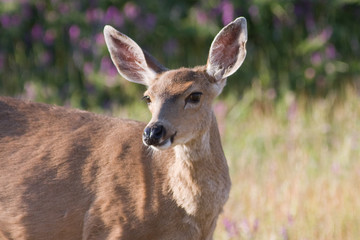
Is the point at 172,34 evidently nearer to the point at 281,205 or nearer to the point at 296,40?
the point at 296,40

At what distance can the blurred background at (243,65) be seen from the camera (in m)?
8.76

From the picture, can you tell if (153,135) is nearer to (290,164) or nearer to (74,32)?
(290,164)

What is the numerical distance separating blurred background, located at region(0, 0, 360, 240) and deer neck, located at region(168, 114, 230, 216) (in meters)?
2.88

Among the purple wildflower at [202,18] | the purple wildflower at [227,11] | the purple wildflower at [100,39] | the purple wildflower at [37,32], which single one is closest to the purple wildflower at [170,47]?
the purple wildflower at [202,18]

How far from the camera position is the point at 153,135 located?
470cm

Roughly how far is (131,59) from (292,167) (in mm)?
2699

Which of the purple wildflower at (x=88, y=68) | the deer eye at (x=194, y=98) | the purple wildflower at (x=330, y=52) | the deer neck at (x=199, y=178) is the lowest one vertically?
the purple wildflower at (x=330, y=52)

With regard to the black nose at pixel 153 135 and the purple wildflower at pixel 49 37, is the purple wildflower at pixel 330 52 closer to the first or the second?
the purple wildflower at pixel 49 37

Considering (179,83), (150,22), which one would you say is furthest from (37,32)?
(179,83)

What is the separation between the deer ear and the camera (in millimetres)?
5348

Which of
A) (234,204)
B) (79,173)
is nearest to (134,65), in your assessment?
(79,173)

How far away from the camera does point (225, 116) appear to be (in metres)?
9.34

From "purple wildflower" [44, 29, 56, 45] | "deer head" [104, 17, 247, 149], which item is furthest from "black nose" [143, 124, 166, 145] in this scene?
"purple wildflower" [44, 29, 56, 45]

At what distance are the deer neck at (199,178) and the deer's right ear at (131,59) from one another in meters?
0.62
